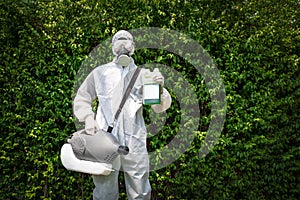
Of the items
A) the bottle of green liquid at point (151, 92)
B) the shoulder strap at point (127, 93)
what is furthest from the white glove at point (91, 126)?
the bottle of green liquid at point (151, 92)

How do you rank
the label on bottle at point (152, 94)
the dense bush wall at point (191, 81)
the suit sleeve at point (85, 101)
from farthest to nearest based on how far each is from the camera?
1. the dense bush wall at point (191, 81)
2. the suit sleeve at point (85, 101)
3. the label on bottle at point (152, 94)

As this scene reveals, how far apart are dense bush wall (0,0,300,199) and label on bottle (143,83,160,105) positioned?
1549 millimetres

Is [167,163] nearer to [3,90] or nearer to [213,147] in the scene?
[213,147]

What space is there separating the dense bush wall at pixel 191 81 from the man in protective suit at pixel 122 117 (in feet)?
4.52

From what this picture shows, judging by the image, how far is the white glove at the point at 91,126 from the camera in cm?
274

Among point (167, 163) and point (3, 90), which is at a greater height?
point (3, 90)

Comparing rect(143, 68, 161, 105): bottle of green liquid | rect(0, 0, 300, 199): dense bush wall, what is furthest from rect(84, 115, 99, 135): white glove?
rect(0, 0, 300, 199): dense bush wall

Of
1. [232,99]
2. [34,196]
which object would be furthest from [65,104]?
[232,99]

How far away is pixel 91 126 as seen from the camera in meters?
2.76

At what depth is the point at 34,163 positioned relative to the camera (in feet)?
14.1

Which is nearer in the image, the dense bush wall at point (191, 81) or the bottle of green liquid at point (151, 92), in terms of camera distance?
the bottle of green liquid at point (151, 92)

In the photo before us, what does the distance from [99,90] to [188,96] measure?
1.50 meters

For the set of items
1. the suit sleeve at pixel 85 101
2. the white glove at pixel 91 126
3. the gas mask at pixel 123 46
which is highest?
the gas mask at pixel 123 46

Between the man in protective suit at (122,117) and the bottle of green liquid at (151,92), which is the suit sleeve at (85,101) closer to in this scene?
the man in protective suit at (122,117)
